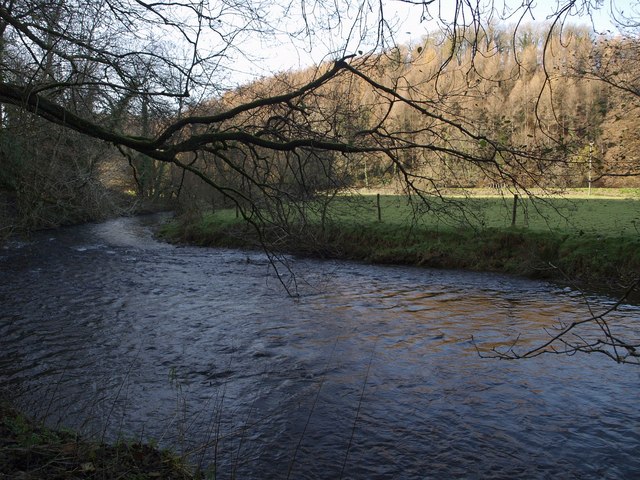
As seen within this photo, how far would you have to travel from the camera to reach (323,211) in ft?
24.3

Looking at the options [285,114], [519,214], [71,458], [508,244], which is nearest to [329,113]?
[285,114]

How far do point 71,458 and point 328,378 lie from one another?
4058mm

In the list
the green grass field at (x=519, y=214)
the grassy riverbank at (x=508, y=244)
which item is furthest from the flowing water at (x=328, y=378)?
the green grass field at (x=519, y=214)

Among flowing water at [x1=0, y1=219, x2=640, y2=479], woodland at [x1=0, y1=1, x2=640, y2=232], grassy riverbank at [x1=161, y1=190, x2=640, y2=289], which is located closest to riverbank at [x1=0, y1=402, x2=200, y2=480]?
flowing water at [x1=0, y1=219, x2=640, y2=479]

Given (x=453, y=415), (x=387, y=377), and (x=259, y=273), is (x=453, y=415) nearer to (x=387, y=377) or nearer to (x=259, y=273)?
(x=387, y=377)

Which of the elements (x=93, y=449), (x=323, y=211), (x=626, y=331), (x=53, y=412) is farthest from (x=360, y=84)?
(x=626, y=331)

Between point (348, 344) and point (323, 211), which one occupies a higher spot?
point (323, 211)

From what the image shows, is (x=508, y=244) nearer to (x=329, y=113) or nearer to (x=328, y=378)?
(x=328, y=378)

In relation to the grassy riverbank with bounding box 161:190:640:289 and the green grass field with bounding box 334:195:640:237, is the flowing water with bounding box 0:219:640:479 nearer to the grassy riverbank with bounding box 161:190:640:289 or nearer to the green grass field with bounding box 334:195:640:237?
the grassy riverbank with bounding box 161:190:640:289

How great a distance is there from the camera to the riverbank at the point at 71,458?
4.15 meters

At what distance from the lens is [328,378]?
7832mm

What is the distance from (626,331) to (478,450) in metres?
5.79

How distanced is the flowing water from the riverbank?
53cm

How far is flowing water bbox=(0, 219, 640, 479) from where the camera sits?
226 inches
